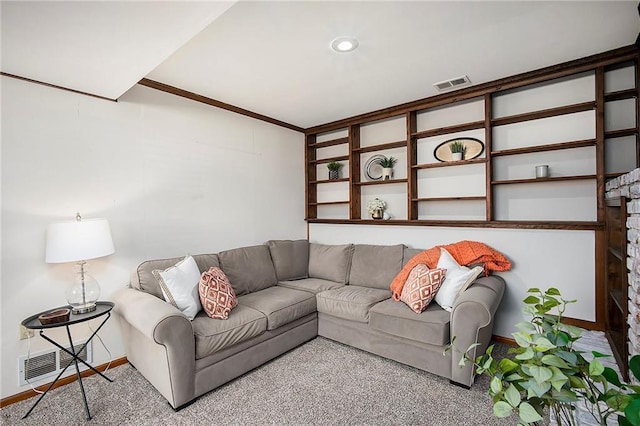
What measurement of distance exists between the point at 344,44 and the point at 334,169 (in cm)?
220

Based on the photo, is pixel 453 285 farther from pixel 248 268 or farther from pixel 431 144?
pixel 248 268

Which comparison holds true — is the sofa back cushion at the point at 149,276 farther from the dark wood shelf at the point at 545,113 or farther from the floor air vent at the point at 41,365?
the dark wood shelf at the point at 545,113

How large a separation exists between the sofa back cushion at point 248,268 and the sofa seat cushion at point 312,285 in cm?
19

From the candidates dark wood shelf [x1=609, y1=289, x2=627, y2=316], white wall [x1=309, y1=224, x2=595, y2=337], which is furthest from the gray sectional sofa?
dark wood shelf [x1=609, y1=289, x2=627, y2=316]

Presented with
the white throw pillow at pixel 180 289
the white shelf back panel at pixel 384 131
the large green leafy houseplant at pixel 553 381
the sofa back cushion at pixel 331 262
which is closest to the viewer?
the large green leafy houseplant at pixel 553 381

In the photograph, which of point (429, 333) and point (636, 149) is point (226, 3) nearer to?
point (429, 333)

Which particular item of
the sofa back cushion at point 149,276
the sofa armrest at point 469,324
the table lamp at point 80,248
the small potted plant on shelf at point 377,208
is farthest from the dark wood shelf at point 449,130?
the table lamp at point 80,248

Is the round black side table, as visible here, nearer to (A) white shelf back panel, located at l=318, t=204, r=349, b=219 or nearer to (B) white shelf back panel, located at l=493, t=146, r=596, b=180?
(A) white shelf back panel, located at l=318, t=204, r=349, b=219

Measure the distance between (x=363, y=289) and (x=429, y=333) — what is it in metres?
1.01

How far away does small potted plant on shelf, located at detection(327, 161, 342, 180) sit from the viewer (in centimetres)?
434

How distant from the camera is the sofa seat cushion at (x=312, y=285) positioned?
3324mm

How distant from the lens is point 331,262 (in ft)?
12.4

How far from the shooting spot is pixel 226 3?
5.13ft

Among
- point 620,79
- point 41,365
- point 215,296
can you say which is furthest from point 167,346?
point 620,79
